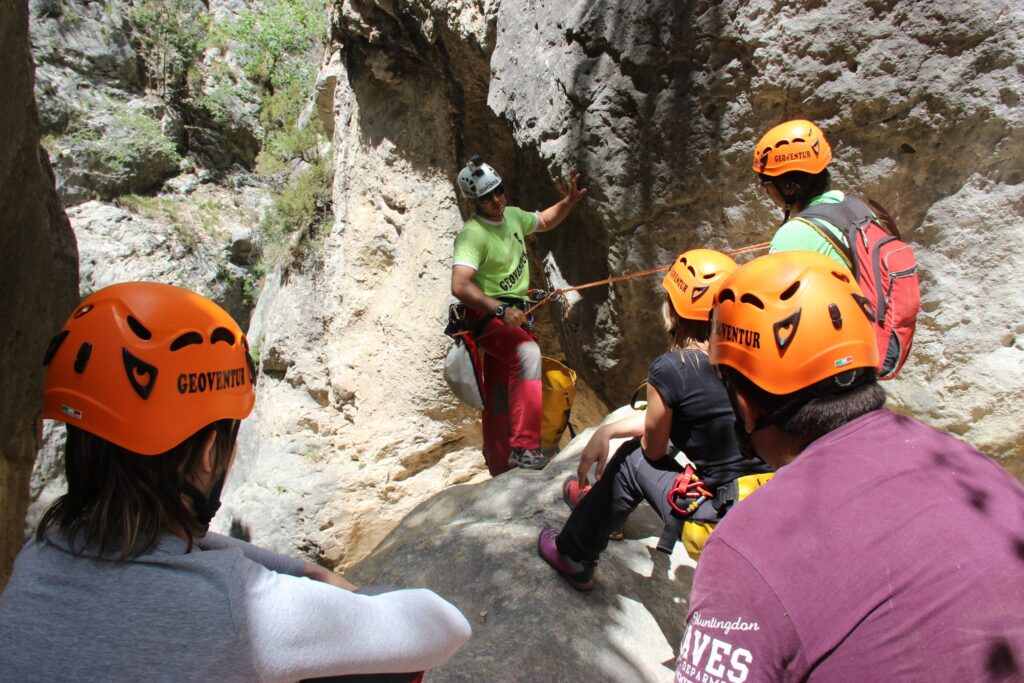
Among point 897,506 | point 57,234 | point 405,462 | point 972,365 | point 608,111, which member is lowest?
point 405,462

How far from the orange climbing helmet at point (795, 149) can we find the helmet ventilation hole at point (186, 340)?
2.46m

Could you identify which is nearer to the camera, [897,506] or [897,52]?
[897,506]

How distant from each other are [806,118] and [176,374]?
10.6 feet

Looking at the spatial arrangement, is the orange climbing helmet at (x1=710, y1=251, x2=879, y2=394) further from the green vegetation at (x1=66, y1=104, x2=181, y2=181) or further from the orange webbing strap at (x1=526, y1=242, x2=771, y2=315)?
the green vegetation at (x1=66, y1=104, x2=181, y2=181)

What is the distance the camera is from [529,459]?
4227 millimetres

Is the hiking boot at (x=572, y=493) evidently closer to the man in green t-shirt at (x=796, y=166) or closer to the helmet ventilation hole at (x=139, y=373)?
the man in green t-shirt at (x=796, y=166)

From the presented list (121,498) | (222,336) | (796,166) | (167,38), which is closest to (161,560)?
(121,498)

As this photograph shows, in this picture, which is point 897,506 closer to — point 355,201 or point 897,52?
point 897,52

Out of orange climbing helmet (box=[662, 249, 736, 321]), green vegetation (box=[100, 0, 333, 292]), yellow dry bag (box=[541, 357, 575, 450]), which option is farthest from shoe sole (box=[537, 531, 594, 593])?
green vegetation (box=[100, 0, 333, 292])

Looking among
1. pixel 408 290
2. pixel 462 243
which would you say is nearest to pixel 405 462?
pixel 408 290

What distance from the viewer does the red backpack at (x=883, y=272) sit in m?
2.57

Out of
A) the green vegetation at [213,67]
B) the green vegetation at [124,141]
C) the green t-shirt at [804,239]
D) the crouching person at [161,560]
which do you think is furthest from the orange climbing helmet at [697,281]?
the green vegetation at [124,141]

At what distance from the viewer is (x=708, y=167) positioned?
12.2 feet

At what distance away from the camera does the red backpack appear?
Answer: 2566mm
